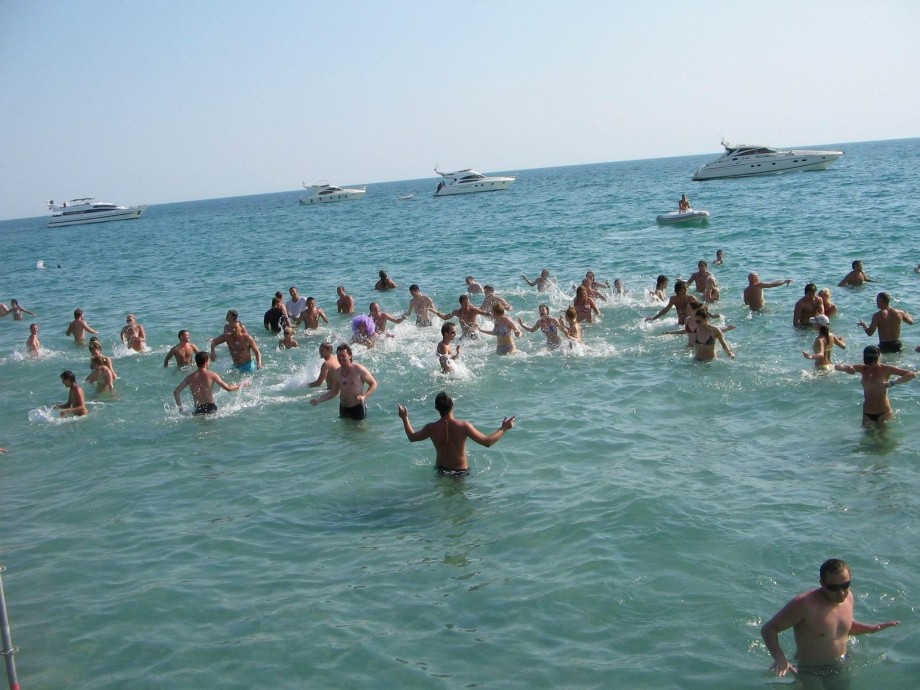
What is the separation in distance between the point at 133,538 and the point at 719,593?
568cm

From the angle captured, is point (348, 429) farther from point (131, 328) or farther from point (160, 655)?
point (131, 328)

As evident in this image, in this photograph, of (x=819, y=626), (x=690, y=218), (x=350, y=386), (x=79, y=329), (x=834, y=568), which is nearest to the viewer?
(x=834, y=568)

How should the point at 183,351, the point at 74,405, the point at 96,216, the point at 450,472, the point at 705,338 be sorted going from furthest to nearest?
the point at 96,216
the point at 183,351
the point at 705,338
the point at 74,405
the point at 450,472

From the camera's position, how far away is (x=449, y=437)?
8984 millimetres

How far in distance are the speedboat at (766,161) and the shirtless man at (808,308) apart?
160 ft

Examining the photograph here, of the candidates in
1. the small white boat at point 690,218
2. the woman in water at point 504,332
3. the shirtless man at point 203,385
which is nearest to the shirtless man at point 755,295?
the woman in water at point 504,332

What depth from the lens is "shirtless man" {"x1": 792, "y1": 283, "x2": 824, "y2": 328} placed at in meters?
14.9

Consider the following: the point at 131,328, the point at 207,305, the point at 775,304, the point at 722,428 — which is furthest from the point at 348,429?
the point at 207,305

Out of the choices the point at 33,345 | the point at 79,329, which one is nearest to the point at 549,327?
the point at 79,329

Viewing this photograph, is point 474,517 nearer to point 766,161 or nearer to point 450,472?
point 450,472

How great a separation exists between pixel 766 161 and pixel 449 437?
5746 cm

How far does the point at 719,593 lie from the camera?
6.55m

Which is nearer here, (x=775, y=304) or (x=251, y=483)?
(x=251, y=483)

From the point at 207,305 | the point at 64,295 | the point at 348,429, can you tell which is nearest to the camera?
the point at 348,429
